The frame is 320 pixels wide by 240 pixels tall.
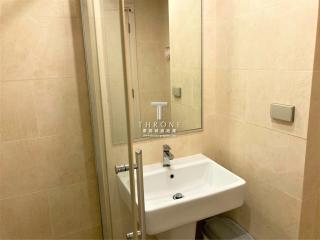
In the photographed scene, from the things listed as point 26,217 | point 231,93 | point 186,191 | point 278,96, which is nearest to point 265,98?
point 278,96

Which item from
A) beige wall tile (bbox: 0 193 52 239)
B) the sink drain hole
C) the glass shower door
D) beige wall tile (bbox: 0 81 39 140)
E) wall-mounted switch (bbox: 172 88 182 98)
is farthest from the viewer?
wall-mounted switch (bbox: 172 88 182 98)

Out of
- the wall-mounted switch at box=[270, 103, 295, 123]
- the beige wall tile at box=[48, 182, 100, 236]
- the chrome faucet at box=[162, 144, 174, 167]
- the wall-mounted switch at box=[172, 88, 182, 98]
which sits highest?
the wall-mounted switch at box=[172, 88, 182, 98]

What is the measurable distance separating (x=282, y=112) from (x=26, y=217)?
1.44 metres

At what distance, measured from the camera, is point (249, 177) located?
153 centimetres

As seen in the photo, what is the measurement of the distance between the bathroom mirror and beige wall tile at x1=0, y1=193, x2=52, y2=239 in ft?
2.16

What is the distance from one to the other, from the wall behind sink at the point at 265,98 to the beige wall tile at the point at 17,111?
1.08 metres

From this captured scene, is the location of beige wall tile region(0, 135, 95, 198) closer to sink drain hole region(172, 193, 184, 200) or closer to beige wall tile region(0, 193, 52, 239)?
beige wall tile region(0, 193, 52, 239)

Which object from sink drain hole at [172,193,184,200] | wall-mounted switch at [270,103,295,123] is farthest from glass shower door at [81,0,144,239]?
wall-mounted switch at [270,103,295,123]

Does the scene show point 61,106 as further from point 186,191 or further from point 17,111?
point 186,191

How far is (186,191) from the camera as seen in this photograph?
1602 mm

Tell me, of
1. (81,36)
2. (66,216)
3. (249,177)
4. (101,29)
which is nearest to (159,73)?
(81,36)

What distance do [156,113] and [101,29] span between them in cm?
70

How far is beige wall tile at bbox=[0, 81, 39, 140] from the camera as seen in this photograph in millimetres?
1275

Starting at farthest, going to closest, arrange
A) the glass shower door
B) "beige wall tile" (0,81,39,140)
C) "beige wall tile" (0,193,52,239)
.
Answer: "beige wall tile" (0,193,52,239) → "beige wall tile" (0,81,39,140) → the glass shower door
